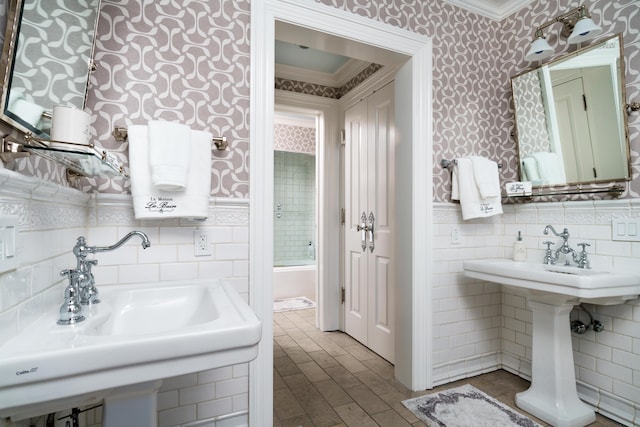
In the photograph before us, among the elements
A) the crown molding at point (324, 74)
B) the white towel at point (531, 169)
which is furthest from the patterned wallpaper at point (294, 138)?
the white towel at point (531, 169)

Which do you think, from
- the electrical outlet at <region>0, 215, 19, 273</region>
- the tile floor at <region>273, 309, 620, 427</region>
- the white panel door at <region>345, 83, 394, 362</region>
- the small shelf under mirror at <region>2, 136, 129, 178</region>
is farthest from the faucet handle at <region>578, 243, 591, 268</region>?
the electrical outlet at <region>0, 215, 19, 273</region>

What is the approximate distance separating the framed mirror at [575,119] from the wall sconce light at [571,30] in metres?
0.10

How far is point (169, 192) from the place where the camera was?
1378 millimetres

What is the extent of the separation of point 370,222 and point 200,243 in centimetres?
153

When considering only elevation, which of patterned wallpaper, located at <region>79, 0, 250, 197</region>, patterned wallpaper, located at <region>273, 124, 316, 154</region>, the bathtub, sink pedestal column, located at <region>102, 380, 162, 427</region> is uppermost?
patterned wallpaper, located at <region>273, 124, 316, 154</region>

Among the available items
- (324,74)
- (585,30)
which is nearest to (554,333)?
(585,30)

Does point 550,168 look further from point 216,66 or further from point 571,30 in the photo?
point 216,66

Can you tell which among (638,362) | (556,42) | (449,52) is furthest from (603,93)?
(638,362)

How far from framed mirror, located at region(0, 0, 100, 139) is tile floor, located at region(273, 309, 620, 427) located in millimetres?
1716

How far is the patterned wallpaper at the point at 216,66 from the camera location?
141 centimetres

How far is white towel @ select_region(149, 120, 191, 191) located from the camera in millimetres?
1310

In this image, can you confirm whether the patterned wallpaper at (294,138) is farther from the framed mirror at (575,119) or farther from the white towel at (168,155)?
the white towel at (168,155)

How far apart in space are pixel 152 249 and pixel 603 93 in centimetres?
247

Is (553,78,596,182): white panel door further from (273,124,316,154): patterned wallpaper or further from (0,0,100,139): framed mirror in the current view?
(273,124,316,154): patterned wallpaper
